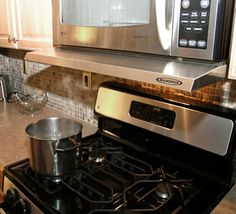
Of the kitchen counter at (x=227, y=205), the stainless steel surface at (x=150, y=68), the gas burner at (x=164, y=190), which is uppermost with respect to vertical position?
the stainless steel surface at (x=150, y=68)

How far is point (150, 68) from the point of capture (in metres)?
0.62

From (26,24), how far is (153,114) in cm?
76

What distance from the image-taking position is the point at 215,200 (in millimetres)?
Result: 791

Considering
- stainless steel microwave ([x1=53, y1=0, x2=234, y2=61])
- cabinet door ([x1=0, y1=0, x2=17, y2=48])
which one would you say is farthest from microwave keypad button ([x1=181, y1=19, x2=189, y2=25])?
cabinet door ([x1=0, y1=0, x2=17, y2=48])

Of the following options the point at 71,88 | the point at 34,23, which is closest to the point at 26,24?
the point at 34,23

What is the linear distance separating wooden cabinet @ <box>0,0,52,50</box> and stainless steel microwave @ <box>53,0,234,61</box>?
0.26m

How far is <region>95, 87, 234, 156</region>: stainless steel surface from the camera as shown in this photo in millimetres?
821

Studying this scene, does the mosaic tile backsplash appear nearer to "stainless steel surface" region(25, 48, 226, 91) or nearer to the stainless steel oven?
the stainless steel oven

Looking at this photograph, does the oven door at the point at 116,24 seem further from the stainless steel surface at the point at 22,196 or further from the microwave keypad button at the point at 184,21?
the stainless steel surface at the point at 22,196

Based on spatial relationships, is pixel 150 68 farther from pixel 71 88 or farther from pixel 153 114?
pixel 71 88

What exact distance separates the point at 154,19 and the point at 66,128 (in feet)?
2.10

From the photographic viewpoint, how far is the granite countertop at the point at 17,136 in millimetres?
806

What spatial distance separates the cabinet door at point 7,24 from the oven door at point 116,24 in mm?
477

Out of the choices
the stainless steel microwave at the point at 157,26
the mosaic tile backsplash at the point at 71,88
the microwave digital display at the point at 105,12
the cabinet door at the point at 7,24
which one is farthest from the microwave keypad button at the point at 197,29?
the cabinet door at the point at 7,24
